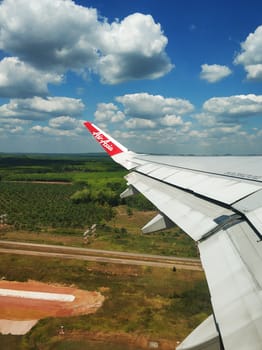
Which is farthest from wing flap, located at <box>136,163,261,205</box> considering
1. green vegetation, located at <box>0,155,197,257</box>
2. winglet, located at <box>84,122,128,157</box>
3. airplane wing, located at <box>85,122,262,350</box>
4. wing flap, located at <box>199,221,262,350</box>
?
green vegetation, located at <box>0,155,197,257</box>

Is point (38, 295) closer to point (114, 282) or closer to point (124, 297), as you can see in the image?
point (114, 282)

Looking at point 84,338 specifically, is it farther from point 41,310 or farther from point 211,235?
point 211,235

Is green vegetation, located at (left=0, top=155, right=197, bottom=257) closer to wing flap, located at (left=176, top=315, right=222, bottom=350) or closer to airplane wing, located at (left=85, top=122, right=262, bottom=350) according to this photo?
airplane wing, located at (left=85, top=122, right=262, bottom=350)

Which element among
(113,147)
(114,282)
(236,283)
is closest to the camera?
(236,283)

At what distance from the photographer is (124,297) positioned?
636 inches

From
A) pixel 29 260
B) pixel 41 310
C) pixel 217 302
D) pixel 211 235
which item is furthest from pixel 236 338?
pixel 29 260

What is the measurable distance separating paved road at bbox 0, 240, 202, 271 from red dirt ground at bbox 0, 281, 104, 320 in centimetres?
537

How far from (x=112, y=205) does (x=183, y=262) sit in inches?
1262

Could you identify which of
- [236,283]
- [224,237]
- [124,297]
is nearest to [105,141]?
[124,297]

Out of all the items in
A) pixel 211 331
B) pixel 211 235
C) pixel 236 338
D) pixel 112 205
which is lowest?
pixel 112 205

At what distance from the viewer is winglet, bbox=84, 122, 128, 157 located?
51.5ft

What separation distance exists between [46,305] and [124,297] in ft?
14.5

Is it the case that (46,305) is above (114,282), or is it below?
below

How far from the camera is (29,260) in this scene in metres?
21.7
